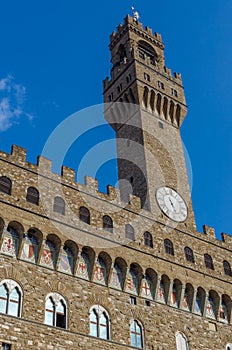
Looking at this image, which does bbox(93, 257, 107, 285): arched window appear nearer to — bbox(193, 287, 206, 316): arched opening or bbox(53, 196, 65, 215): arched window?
bbox(53, 196, 65, 215): arched window

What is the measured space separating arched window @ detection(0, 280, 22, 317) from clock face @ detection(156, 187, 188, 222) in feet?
36.2

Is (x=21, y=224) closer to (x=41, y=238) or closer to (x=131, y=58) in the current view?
(x=41, y=238)

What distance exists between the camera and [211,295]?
28.1 metres

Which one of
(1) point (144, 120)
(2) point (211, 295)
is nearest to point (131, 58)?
(1) point (144, 120)

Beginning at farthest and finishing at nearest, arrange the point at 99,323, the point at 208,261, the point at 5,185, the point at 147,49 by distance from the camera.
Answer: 1. the point at 147,49
2. the point at 208,261
3. the point at 5,185
4. the point at 99,323

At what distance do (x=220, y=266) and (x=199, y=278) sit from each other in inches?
96.5

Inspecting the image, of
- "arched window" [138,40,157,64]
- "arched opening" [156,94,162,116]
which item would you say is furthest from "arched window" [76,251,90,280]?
"arched window" [138,40,157,64]

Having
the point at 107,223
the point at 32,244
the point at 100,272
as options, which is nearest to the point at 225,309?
the point at 100,272

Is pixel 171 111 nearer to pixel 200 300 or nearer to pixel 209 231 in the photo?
pixel 209 231

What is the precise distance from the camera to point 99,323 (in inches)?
893

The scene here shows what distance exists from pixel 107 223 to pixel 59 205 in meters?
2.85

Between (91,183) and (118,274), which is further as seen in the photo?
(91,183)

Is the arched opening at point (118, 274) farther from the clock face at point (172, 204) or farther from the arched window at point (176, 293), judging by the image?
the clock face at point (172, 204)

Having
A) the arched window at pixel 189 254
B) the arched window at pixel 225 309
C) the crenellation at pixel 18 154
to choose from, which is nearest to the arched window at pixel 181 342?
the arched window at pixel 225 309
